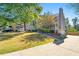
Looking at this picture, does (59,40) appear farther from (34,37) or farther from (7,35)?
(7,35)

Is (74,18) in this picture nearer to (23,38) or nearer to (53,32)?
(53,32)

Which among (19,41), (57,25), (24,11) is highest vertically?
(24,11)

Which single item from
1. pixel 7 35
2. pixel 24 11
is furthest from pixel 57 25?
pixel 7 35

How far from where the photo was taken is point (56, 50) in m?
2.60

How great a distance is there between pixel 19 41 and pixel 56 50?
0.43 m

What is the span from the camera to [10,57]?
2.57m

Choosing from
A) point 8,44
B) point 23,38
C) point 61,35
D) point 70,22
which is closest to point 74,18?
point 70,22

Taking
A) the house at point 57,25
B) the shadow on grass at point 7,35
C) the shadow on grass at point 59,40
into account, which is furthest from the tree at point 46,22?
the shadow on grass at point 7,35

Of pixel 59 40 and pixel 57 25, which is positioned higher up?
pixel 57 25

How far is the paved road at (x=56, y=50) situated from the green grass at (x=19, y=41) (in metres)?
0.05

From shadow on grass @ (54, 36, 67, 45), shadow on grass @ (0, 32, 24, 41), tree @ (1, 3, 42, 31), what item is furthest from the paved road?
tree @ (1, 3, 42, 31)

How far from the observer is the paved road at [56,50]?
8.45 ft

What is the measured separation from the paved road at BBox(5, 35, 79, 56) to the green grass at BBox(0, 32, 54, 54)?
0.05 meters

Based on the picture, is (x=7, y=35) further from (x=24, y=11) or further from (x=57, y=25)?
(x=57, y=25)
